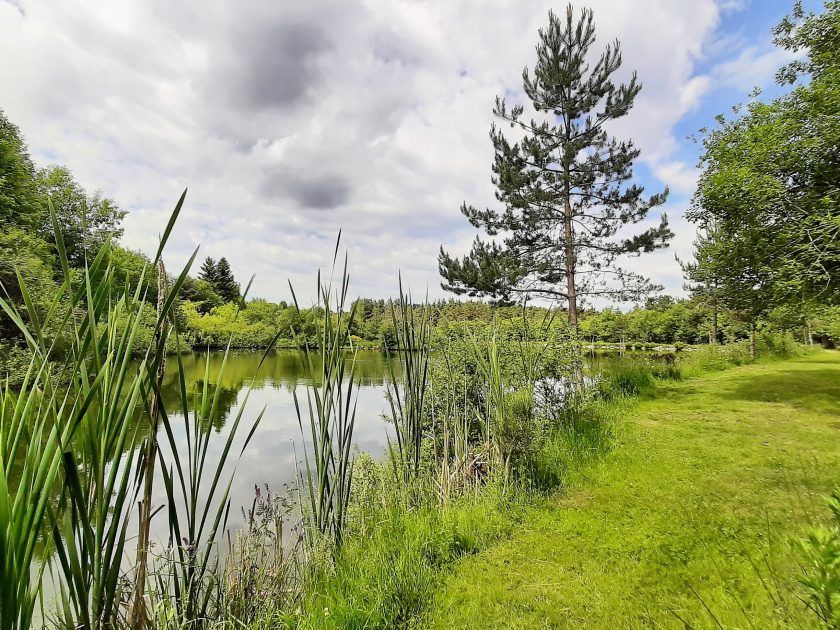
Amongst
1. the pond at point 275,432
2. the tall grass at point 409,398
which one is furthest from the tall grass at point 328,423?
the tall grass at point 409,398

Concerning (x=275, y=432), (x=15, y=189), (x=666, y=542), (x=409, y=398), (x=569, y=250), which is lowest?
(x=275, y=432)

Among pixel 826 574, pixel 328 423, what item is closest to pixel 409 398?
pixel 328 423

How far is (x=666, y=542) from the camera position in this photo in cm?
304

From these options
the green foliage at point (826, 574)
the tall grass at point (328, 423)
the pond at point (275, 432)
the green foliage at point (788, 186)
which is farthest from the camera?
the green foliage at point (788, 186)

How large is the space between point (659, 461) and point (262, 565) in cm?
471

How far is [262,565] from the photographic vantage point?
2318mm

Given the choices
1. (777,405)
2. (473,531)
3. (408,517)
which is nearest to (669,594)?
(473,531)

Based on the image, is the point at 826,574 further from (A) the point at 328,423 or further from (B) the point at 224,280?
(B) the point at 224,280

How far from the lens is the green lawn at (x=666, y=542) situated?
2.28 metres

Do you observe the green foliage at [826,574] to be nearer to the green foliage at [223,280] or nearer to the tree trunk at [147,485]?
the tree trunk at [147,485]

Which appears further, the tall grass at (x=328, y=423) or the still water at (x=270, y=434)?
the still water at (x=270, y=434)

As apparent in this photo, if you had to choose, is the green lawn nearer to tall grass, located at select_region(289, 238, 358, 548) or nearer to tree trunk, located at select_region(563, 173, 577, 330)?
tall grass, located at select_region(289, 238, 358, 548)

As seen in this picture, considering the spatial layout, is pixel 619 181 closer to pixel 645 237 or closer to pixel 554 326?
pixel 645 237

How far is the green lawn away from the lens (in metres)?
2.28
